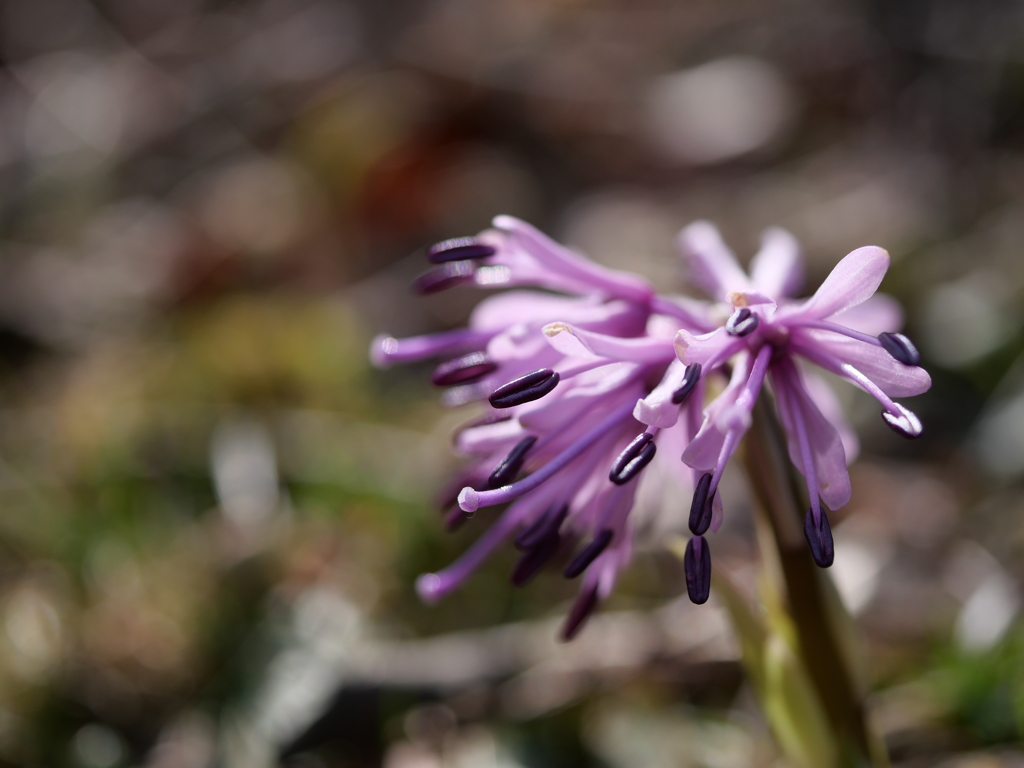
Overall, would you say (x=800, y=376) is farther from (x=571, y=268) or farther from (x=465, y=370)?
(x=465, y=370)

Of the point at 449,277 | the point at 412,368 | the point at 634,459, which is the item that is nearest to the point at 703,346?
the point at 634,459

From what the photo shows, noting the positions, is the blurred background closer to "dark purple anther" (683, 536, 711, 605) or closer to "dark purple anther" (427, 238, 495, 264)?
"dark purple anther" (683, 536, 711, 605)

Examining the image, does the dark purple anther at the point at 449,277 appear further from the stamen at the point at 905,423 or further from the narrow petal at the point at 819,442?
the stamen at the point at 905,423

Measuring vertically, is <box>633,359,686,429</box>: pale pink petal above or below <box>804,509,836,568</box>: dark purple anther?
above

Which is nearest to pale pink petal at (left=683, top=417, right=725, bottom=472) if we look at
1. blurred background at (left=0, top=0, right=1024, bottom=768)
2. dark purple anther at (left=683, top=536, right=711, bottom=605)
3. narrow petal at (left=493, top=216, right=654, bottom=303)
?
dark purple anther at (left=683, top=536, right=711, bottom=605)

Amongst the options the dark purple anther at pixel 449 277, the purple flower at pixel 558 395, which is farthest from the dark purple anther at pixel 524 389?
the dark purple anther at pixel 449 277

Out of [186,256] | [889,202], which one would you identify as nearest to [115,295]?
[186,256]

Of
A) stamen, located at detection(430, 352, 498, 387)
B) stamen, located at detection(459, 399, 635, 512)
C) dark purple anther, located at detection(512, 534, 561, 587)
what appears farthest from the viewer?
stamen, located at detection(430, 352, 498, 387)
